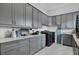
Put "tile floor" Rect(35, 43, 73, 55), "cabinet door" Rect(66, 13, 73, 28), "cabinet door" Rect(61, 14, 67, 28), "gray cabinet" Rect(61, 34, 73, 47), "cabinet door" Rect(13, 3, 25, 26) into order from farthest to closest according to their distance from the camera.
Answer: "cabinet door" Rect(61, 14, 67, 28) < "cabinet door" Rect(66, 13, 73, 28) < "gray cabinet" Rect(61, 34, 73, 47) < "tile floor" Rect(35, 43, 73, 55) < "cabinet door" Rect(13, 3, 25, 26)

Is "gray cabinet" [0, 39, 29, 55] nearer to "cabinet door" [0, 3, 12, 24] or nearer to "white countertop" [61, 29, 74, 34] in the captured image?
Result: "cabinet door" [0, 3, 12, 24]

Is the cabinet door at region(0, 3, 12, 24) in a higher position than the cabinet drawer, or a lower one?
higher

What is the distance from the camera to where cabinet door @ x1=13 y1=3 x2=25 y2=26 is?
8.41 ft

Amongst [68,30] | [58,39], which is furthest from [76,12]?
[58,39]

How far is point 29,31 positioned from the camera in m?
3.88

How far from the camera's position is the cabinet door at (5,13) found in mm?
2095

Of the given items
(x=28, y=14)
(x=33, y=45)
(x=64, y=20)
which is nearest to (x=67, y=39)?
(x=64, y=20)

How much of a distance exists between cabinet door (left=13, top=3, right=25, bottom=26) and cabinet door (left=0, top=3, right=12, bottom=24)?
0.71ft

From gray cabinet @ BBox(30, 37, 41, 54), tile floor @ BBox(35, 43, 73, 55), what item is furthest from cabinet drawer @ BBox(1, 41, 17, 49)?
tile floor @ BBox(35, 43, 73, 55)

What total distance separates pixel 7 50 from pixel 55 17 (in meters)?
4.75

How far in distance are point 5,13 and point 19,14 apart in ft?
1.97

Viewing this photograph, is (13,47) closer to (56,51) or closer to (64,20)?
(56,51)

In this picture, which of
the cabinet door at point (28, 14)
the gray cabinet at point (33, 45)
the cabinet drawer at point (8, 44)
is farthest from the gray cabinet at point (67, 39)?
the cabinet drawer at point (8, 44)

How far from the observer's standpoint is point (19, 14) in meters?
2.74
